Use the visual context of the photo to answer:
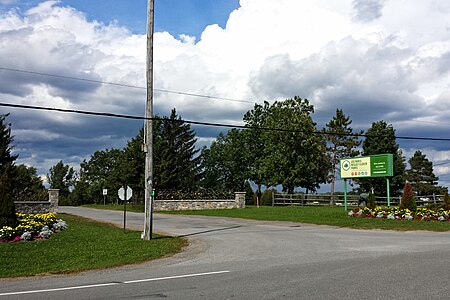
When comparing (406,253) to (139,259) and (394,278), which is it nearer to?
(394,278)

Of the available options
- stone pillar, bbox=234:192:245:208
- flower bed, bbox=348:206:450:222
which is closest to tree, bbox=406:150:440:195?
stone pillar, bbox=234:192:245:208

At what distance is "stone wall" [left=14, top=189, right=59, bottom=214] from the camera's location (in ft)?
101

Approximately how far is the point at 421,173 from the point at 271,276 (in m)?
76.0

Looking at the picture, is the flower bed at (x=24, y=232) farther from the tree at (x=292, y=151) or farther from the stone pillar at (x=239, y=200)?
the tree at (x=292, y=151)

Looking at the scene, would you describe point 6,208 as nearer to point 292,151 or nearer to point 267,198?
point 267,198

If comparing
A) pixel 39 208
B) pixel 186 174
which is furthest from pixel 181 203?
pixel 186 174

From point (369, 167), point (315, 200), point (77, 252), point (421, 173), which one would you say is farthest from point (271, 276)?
point (421, 173)

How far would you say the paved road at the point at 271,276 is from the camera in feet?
24.5

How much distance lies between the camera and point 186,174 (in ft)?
226

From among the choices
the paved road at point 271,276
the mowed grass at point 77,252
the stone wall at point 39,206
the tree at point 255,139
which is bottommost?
the mowed grass at point 77,252

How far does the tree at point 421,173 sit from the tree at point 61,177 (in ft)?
239

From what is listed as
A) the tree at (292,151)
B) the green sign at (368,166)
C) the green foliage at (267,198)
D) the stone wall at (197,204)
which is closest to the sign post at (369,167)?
the green sign at (368,166)

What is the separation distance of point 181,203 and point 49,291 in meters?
33.3

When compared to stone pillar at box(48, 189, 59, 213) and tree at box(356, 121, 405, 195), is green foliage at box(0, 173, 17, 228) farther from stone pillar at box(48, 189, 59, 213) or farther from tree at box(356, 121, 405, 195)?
tree at box(356, 121, 405, 195)
